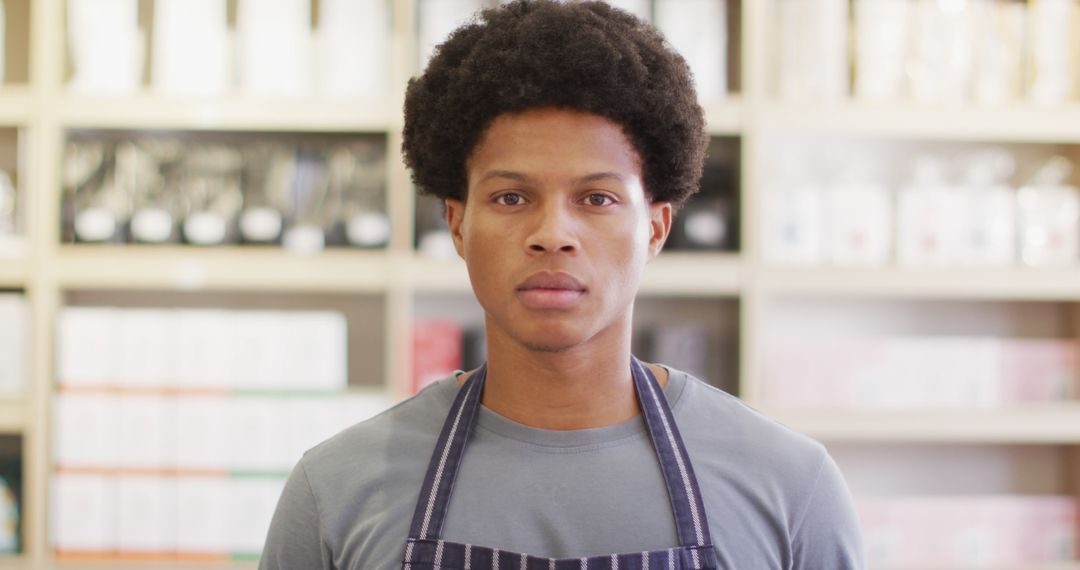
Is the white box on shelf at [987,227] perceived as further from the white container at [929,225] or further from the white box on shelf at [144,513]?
the white box on shelf at [144,513]

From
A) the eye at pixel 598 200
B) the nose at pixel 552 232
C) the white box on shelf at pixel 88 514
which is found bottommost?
the white box on shelf at pixel 88 514

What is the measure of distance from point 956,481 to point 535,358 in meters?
2.24

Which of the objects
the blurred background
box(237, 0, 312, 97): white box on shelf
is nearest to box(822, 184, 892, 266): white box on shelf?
the blurred background

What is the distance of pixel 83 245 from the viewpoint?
2.42 meters

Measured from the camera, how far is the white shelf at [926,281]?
246cm

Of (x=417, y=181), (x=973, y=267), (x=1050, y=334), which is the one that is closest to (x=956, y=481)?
(x=1050, y=334)

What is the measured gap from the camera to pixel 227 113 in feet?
7.85

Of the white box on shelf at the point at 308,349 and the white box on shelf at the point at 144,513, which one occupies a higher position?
the white box on shelf at the point at 308,349

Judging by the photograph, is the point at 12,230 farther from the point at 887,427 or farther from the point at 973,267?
the point at 973,267

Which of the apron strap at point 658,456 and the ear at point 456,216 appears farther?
the ear at point 456,216

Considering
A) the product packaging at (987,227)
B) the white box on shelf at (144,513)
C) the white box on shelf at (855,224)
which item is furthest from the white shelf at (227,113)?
the product packaging at (987,227)

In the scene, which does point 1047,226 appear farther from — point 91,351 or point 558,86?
point 91,351

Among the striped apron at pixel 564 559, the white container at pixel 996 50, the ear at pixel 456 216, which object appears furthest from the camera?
the white container at pixel 996 50

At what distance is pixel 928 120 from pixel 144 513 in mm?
2136
